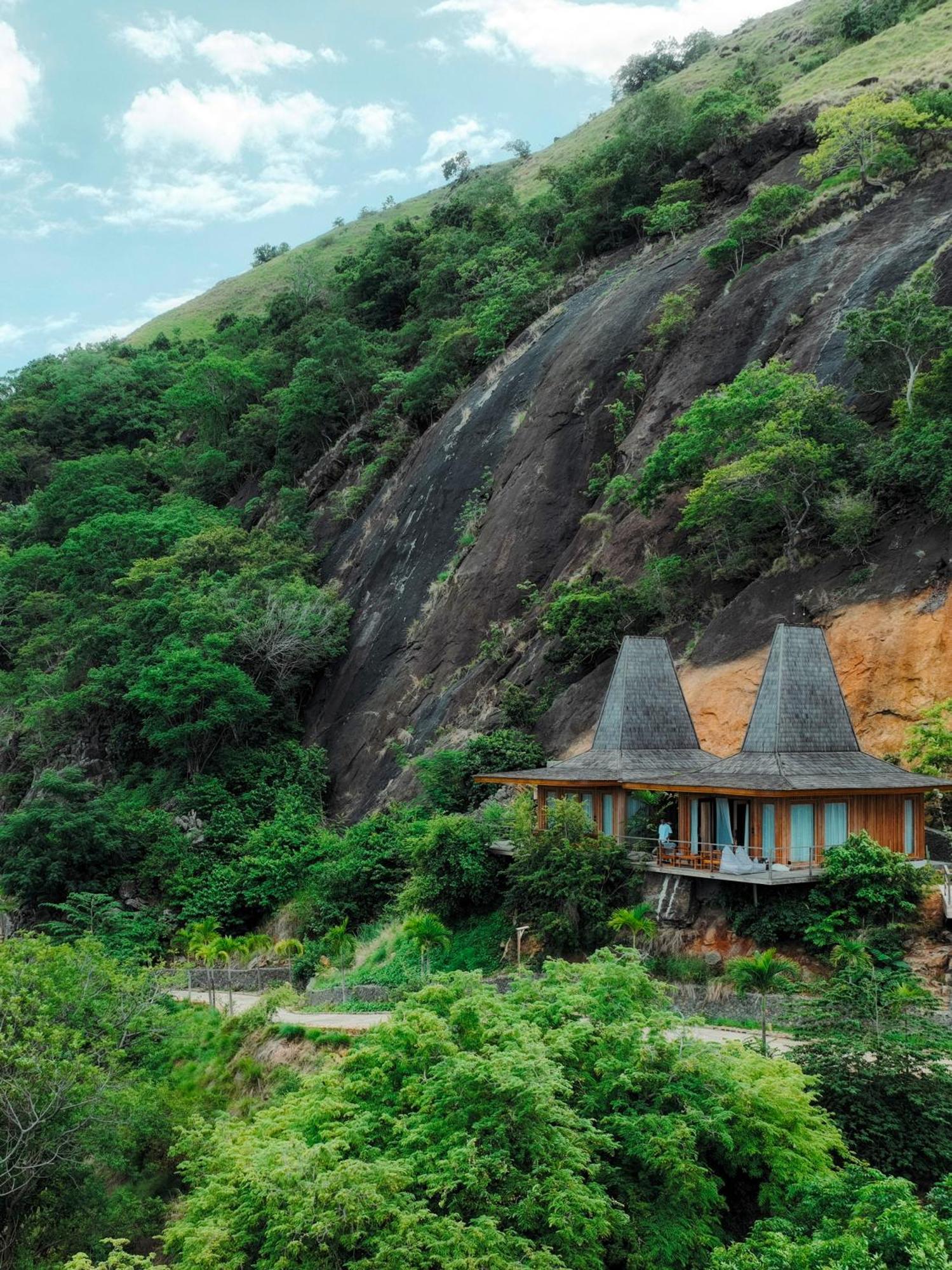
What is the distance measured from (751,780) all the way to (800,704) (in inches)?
110

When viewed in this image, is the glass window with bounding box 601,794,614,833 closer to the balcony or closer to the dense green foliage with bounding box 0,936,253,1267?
the balcony

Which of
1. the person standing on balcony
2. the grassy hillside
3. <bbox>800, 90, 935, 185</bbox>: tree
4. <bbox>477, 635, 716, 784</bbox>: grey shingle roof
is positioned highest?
the grassy hillside

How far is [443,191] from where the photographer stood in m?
112

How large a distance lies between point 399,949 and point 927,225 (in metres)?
27.4

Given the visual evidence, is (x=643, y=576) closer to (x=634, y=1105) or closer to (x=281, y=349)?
(x=634, y=1105)

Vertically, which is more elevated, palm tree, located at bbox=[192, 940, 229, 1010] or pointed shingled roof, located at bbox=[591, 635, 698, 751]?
pointed shingled roof, located at bbox=[591, 635, 698, 751]

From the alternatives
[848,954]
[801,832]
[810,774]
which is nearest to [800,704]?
[810,774]

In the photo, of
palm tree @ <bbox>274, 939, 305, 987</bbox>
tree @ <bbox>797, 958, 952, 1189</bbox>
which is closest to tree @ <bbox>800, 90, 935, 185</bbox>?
palm tree @ <bbox>274, 939, 305, 987</bbox>

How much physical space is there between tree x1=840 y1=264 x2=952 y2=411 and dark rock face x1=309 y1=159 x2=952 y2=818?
2.19 m

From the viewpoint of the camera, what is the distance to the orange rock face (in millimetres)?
23938

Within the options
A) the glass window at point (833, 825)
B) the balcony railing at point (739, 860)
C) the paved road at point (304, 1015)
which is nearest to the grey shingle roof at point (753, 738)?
the glass window at point (833, 825)

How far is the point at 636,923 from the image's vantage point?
2123 centimetres

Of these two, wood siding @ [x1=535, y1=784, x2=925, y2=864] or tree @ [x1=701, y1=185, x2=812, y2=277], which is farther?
tree @ [x1=701, y1=185, x2=812, y2=277]

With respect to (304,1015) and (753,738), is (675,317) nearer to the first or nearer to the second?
(753,738)
